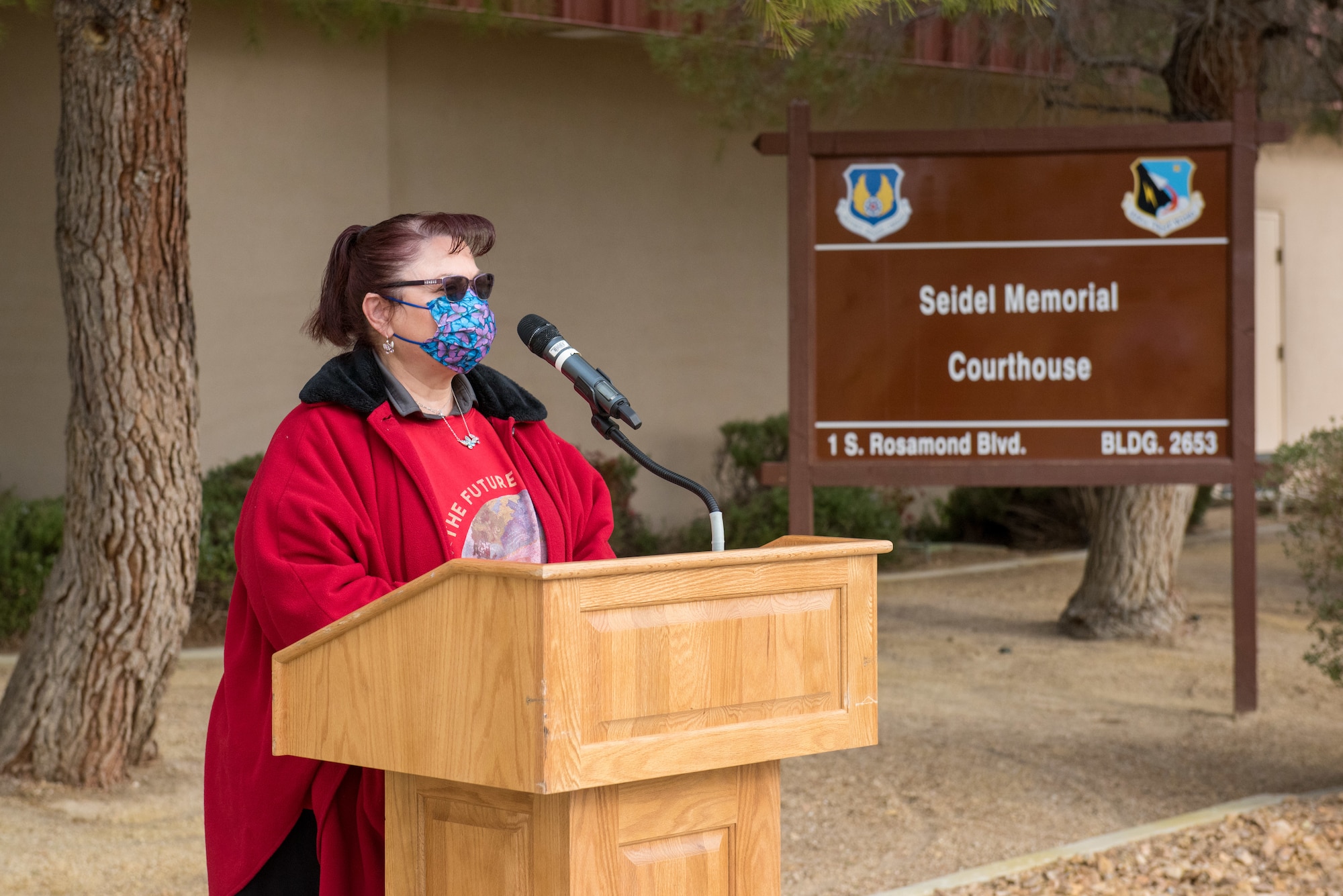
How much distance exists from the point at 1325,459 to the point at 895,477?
5.53 feet

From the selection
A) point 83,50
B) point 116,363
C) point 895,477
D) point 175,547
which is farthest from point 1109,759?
point 83,50

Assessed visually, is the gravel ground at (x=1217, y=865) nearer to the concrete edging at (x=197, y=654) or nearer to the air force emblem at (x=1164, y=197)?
the air force emblem at (x=1164, y=197)

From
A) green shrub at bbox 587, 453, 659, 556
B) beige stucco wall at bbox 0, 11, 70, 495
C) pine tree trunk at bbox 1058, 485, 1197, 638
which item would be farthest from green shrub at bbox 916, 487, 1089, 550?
beige stucco wall at bbox 0, 11, 70, 495

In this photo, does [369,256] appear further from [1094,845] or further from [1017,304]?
[1017,304]

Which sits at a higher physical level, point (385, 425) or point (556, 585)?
point (385, 425)

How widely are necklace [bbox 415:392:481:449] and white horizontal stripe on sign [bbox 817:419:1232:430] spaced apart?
3966 mm

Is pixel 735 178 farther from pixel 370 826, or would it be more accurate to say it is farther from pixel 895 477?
pixel 370 826

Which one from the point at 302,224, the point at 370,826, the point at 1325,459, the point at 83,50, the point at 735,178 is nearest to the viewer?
the point at 370,826

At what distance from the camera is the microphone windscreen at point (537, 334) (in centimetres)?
241

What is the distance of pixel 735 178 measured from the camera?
11336 millimetres

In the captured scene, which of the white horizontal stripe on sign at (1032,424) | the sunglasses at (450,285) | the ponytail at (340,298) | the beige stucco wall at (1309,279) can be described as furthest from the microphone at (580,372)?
the beige stucco wall at (1309,279)

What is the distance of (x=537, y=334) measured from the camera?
2.43 metres

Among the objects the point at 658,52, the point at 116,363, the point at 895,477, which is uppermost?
the point at 658,52

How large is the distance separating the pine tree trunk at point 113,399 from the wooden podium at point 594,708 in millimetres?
3192
